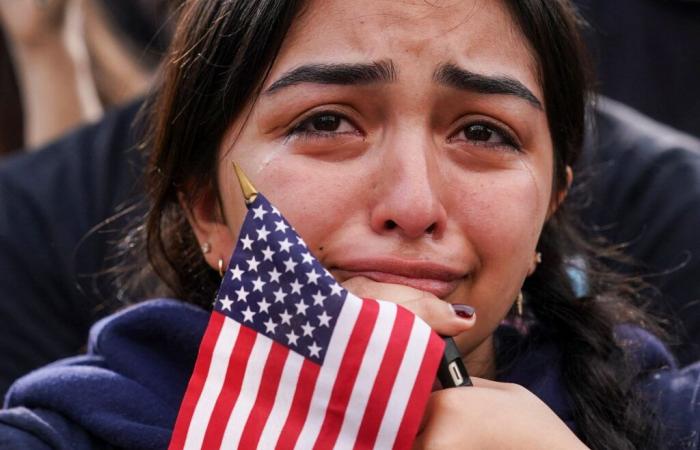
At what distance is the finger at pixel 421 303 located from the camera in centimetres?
164

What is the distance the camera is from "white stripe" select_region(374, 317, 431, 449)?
154cm

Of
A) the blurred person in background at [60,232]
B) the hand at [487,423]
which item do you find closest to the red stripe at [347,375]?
the hand at [487,423]

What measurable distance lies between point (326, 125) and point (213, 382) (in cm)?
43

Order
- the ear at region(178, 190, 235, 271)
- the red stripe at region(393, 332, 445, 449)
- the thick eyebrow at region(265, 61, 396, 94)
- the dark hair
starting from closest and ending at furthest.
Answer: the red stripe at region(393, 332, 445, 449)
the thick eyebrow at region(265, 61, 396, 94)
the dark hair
the ear at region(178, 190, 235, 271)

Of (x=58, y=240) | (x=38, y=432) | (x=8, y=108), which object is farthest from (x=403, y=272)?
(x=8, y=108)

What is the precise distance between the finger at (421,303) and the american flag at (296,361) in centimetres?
8

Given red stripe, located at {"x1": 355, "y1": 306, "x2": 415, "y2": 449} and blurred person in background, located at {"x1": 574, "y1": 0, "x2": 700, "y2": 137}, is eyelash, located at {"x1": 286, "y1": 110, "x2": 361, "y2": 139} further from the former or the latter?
blurred person in background, located at {"x1": 574, "y1": 0, "x2": 700, "y2": 137}

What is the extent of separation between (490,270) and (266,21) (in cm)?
49

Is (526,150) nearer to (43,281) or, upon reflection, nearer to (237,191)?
(237,191)

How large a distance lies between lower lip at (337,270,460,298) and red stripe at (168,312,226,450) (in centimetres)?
22

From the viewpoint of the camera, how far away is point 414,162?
1736 mm

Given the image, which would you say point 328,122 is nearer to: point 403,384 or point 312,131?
point 312,131

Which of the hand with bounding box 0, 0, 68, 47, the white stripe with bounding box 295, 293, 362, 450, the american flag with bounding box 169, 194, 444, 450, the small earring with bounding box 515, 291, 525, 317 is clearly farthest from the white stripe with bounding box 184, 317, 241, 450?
the hand with bounding box 0, 0, 68, 47

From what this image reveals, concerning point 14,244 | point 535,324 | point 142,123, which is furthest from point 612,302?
point 14,244
